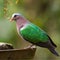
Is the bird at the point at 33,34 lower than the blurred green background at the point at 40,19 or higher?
higher

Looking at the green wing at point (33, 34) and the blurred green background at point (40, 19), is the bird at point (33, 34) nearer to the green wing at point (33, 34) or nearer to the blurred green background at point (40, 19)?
the green wing at point (33, 34)

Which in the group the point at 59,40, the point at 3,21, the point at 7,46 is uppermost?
the point at 7,46

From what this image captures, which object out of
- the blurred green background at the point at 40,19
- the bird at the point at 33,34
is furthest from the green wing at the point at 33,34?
the blurred green background at the point at 40,19

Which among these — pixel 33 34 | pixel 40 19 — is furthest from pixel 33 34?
pixel 40 19

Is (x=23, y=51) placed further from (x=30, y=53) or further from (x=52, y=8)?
(x=52, y=8)

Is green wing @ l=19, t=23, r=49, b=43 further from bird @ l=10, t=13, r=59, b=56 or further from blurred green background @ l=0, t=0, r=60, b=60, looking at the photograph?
blurred green background @ l=0, t=0, r=60, b=60

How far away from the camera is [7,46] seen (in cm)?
206

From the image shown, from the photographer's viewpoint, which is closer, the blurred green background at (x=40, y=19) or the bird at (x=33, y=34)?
the bird at (x=33, y=34)

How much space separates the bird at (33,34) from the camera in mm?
2293

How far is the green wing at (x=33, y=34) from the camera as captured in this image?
233 centimetres

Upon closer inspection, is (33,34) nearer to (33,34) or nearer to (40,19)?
(33,34)

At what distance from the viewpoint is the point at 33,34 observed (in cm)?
236

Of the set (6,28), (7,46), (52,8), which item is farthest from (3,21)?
(7,46)

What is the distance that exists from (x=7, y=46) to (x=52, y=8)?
1.17m
